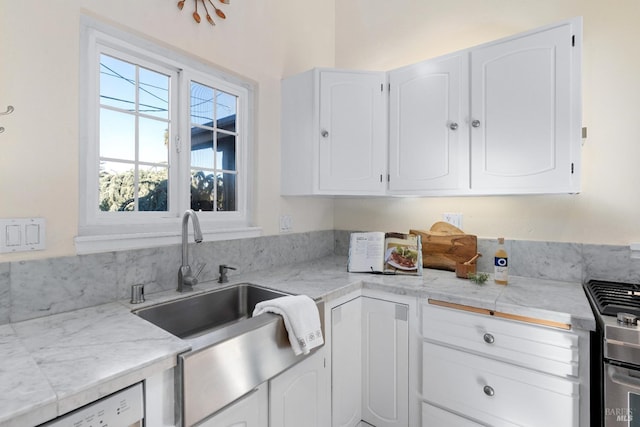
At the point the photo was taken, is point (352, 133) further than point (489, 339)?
Yes

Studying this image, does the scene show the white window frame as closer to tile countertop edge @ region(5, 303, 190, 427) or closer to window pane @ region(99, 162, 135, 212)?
window pane @ region(99, 162, 135, 212)

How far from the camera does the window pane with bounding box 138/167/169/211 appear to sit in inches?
58.1

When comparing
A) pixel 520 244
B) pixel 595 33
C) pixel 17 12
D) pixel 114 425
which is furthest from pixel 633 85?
pixel 17 12

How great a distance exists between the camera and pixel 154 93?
4.99ft

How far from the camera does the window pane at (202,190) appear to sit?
66.4 inches

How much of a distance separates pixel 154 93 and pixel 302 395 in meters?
1.56

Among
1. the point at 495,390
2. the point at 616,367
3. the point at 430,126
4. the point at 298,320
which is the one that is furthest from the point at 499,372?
the point at 430,126

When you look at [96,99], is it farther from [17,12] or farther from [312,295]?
[312,295]

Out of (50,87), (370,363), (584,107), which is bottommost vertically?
(370,363)

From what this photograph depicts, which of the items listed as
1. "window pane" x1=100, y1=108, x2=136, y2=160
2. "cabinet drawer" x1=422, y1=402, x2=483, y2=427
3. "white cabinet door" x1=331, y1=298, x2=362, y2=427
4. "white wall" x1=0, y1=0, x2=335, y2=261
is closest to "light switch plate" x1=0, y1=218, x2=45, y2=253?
"white wall" x1=0, y1=0, x2=335, y2=261

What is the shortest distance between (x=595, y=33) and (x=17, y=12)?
254cm

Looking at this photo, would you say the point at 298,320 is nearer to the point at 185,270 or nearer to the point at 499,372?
the point at 185,270

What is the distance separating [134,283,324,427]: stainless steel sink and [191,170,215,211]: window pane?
1.70 ft

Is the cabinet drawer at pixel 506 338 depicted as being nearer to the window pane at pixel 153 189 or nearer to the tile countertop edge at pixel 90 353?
the tile countertop edge at pixel 90 353
